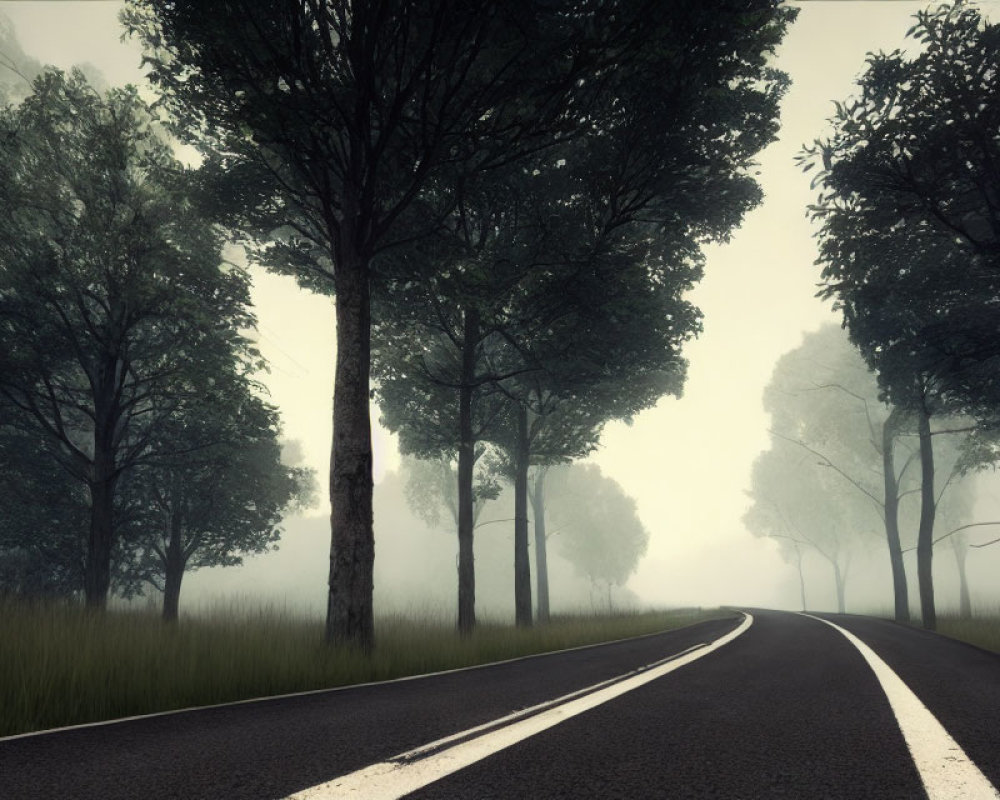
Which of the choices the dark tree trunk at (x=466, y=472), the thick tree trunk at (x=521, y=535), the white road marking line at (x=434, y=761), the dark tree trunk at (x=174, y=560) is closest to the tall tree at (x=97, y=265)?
the dark tree trunk at (x=174, y=560)

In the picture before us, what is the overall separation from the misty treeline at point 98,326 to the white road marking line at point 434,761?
389 inches

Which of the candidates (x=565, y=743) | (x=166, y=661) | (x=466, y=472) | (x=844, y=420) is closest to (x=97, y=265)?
(x=466, y=472)

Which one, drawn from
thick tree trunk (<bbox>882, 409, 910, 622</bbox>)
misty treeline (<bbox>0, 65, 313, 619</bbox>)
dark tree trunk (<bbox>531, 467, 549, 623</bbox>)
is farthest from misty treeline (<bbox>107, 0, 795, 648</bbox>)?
thick tree trunk (<bbox>882, 409, 910, 622</bbox>)

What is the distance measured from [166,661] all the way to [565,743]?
4.29 metres

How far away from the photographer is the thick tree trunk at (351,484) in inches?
274

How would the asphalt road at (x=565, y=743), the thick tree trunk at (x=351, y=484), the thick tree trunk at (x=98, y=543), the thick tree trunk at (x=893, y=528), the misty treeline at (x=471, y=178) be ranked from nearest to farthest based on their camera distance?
the asphalt road at (x=565, y=743) < the misty treeline at (x=471, y=178) < the thick tree trunk at (x=351, y=484) < the thick tree trunk at (x=98, y=543) < the thick tree trunk at (x=893, y=528)

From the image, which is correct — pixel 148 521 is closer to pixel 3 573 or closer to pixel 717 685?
pixel 3 573

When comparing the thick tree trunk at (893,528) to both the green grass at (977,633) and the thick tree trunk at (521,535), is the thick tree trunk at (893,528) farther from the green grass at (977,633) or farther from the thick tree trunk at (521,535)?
the thick tree trunk at (521,535)

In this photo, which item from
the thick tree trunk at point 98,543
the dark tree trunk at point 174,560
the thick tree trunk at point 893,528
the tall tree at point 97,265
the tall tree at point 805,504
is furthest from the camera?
the tall tree at point 805,504

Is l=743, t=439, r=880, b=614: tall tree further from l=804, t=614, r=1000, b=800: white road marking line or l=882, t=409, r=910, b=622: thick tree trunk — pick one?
l=804, t=614, r=1000, b=800: white road marking line

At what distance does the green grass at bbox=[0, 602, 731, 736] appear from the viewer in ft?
12.4

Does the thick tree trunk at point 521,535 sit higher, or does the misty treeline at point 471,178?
the misty treeline at point 471,178

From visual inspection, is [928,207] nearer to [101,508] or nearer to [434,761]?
[434,761]

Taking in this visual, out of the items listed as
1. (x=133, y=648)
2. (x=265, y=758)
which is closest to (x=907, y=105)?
(x=265, y=758)
